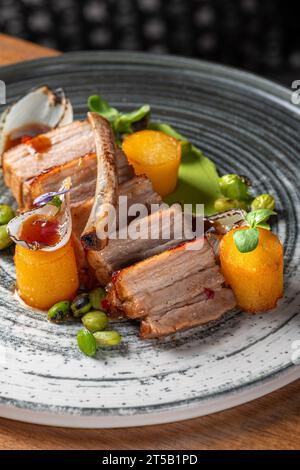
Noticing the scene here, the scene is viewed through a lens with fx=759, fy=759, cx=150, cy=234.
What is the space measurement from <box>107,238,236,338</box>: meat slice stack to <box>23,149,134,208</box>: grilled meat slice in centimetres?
55

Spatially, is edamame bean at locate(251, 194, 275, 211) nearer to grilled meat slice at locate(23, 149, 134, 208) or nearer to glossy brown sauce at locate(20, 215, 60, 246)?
grilled meat slice at locate(23, 149, 134, 208)

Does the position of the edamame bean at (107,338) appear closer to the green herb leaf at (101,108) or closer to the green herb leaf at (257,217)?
the green herb leaf at (257,217)

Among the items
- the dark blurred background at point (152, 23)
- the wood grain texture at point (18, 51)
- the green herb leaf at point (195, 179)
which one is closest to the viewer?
the green herb leaf at point (195, 179)

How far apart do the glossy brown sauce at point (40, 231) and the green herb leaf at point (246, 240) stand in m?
0.61

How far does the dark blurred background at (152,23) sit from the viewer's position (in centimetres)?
553

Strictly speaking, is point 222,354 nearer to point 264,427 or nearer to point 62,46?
point 264,427

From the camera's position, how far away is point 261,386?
230 centimetres

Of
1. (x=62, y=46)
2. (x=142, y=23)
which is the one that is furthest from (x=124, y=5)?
(x=62, y=46)

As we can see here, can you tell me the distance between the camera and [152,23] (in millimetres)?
5629

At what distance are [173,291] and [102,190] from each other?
451mm

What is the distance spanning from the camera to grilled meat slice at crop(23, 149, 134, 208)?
2.99 meters

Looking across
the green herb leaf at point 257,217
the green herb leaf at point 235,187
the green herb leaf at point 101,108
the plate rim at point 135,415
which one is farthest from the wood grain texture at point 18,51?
the plate rim at point 135,415

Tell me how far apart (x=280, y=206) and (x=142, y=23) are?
2.95 meters

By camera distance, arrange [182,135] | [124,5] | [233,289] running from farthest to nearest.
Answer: [124,5] < [182,135] < [233,289]
